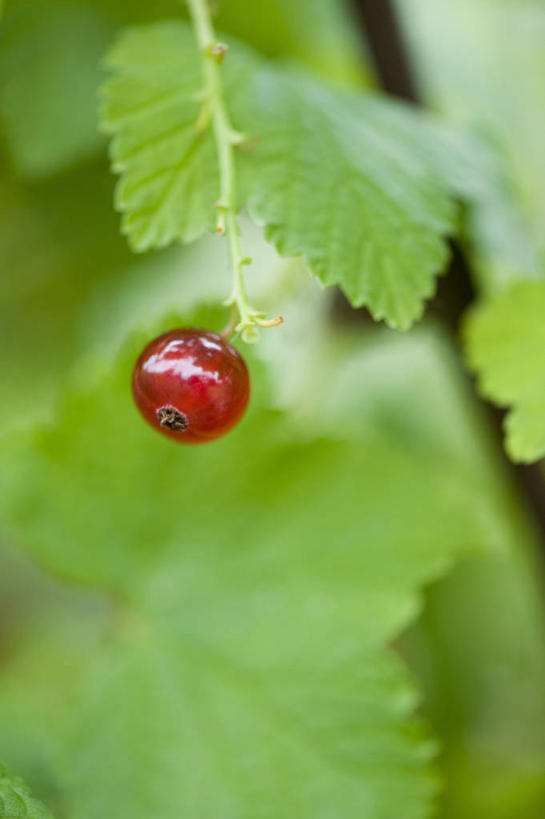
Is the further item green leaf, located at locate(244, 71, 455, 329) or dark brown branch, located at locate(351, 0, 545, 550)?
dark brown branch, located at locate(351, 0, 545, 550)

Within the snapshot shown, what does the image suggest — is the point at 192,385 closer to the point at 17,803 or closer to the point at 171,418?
the point at 171,418

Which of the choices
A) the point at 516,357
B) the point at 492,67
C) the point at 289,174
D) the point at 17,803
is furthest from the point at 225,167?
the point at 492,67

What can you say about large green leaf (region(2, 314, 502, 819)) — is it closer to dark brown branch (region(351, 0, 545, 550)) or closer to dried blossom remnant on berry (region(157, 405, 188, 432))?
dark brown branch (region(351, 0, 545, 550))

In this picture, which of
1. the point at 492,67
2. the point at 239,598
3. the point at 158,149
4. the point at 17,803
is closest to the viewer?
the point at 17,803

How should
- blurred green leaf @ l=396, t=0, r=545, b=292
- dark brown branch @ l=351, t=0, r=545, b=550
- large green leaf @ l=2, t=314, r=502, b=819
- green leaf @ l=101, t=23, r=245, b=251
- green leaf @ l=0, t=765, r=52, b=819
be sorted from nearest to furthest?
1. green leaf @ l=0, t=765, r=52, b=819
2. green leaf @ l=101, t=23, r=245, b=251
3. large green leaf @ l=2, t=314, r=502, b=819
4. dark brown branch @ l=351, t=0, r=545, b=550
5. blurred green leaf @ l=396, t=0, r=545, b=292

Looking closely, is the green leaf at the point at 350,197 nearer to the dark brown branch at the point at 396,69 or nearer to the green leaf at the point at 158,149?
the green leaf at the point at 158,149

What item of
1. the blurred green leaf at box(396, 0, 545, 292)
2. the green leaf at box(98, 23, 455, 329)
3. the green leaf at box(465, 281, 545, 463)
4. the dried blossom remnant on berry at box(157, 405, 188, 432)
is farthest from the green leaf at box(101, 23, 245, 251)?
the blurred green leaf at box(396, 0, 545, 292)

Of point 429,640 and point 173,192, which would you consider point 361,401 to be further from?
point 173,192
